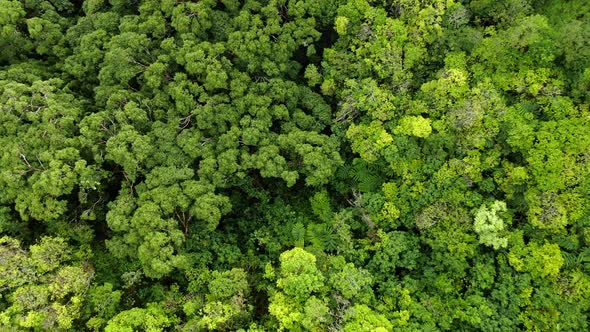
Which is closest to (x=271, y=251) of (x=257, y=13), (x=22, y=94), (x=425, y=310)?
(x=425, y=310)

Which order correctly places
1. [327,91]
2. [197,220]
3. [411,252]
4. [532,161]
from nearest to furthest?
[532,161]
[411,252]
[197,220]
[327,91]

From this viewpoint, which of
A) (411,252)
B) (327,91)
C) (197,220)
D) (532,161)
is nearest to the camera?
(532,161)

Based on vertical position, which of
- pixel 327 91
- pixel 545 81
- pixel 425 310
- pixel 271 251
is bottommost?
pixel 271 251

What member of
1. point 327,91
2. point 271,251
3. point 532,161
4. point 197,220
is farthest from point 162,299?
point 532,161

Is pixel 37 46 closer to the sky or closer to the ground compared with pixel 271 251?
closer to the sky

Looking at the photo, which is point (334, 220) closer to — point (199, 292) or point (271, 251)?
point (271, 251)

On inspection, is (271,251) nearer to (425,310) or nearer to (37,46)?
(425,310)

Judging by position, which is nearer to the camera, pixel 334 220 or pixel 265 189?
pixel 334 220
